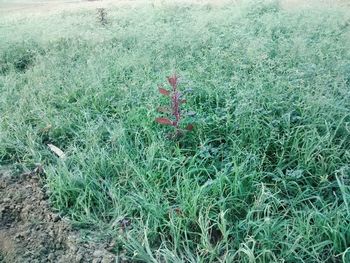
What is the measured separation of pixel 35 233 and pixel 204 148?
1.41 meters

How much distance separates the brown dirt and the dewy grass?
11cm

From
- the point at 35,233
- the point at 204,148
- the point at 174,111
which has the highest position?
the point at 174,111

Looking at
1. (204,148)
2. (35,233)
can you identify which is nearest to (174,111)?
(204,148)

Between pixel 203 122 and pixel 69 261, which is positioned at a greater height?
pixel 203 122

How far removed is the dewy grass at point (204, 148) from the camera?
2180 millimetres

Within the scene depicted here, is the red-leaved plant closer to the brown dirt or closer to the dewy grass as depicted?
the dewy grass

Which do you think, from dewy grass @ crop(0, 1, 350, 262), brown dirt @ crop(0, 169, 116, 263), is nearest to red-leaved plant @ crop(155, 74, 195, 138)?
dewy grass @ crop(0, 1, 350, 262)

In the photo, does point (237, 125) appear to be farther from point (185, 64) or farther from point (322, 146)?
point (185, 64)

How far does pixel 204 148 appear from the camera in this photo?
2.81 metres

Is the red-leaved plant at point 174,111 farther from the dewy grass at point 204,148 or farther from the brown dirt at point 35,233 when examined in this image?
the brown dirt at point 35,233

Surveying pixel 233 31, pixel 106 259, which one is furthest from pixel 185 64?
pixel 106 259

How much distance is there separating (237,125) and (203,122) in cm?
31

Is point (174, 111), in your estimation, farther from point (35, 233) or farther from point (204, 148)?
point (35, 233)

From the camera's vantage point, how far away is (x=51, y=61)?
5340 millimetres
